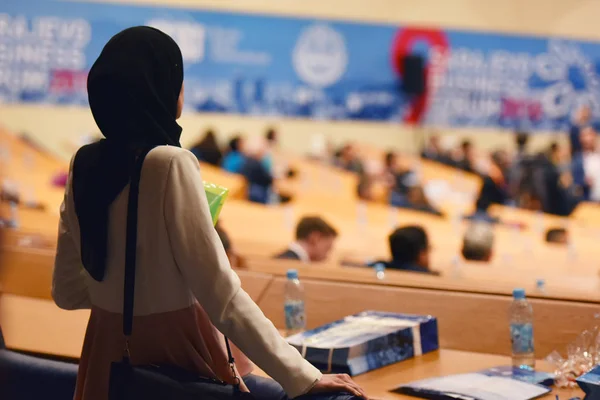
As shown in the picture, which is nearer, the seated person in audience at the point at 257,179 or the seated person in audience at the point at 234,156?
the seated person in audience at the point at 257,179

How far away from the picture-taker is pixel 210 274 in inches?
63.9

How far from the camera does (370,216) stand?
351 inches

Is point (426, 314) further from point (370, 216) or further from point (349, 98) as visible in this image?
point (349, 98)

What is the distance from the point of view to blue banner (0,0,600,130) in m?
10.8

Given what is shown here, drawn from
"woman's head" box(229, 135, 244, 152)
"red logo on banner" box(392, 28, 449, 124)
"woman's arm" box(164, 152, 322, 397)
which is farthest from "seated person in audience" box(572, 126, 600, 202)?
"woman's arm" box(164, 152, 322, 397)

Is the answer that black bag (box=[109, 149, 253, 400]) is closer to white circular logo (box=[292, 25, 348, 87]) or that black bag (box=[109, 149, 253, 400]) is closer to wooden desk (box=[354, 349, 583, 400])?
wooden desk (box=[354, 349, 583, 400])

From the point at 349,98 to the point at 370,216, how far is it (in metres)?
3.72

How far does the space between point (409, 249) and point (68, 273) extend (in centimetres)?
260

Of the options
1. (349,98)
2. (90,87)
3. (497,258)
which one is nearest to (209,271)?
(90,87)

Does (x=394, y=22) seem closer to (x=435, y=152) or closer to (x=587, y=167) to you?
(x=435, y=152)

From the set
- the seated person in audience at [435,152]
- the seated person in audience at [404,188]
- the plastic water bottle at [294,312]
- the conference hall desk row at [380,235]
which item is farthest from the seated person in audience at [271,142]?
the plastic water bottle at [294,312]

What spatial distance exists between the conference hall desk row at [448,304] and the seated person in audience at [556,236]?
14.2 ft

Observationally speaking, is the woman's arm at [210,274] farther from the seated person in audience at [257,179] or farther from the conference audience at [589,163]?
the conference audience at [589,163]

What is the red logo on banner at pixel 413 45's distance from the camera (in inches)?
493
